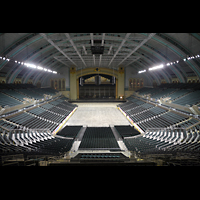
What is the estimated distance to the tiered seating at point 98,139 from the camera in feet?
36.6

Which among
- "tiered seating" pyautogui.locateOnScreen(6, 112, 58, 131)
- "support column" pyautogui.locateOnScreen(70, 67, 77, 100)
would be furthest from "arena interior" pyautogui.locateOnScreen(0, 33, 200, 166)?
"support column" pyautogui.locateOnScreen(70, 67, 77, 100)

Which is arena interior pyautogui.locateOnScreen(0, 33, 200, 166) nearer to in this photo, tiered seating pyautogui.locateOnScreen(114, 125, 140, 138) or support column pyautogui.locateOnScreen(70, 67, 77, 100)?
tiered seating pyautogui.locateOnScreen(114, 125, 140, 138)

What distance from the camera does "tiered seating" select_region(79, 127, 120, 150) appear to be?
36.6 ft

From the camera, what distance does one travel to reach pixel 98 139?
12672 mm

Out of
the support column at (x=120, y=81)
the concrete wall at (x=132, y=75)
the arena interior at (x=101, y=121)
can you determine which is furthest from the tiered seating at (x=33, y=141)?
the concrete wall at (x=132, y=75)

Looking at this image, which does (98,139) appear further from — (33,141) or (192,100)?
(192,100)

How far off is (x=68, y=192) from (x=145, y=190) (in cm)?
104

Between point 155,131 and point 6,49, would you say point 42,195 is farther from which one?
point 6,49
